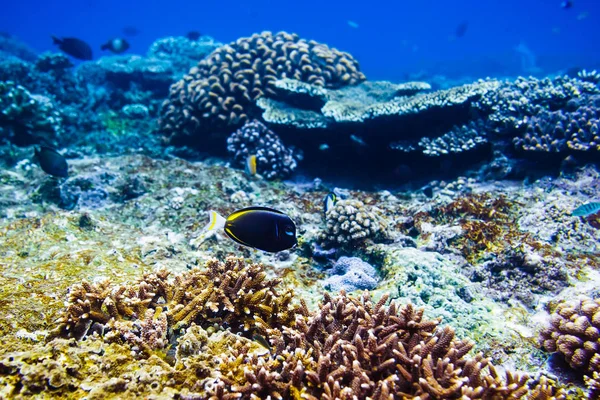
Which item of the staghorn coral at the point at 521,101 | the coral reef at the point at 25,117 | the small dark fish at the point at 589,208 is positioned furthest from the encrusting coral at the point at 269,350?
the coral reef at the point at 25,117

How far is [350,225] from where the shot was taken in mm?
4484

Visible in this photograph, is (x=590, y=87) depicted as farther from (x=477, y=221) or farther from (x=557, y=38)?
(x=557, y=38)

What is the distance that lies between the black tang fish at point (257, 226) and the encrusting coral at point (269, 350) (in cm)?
71

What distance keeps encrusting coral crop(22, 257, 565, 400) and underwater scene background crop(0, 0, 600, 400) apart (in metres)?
0.02

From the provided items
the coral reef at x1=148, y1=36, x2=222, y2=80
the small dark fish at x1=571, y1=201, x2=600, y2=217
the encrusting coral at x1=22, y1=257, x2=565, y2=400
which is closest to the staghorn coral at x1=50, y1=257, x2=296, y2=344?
the encrusting coral at x1=22, y1=257, x2=565, y2=400

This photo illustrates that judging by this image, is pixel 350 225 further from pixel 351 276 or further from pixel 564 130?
pixel 564 130

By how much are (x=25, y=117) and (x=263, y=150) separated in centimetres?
719

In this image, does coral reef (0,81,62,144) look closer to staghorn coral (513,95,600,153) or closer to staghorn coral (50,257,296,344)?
staghorn coral (50,257,296,344)

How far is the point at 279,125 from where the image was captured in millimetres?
7734

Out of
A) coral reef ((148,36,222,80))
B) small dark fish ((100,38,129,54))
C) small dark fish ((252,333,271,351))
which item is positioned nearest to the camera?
small dark fish ((252,333,271,351))

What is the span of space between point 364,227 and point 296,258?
1.05 metres

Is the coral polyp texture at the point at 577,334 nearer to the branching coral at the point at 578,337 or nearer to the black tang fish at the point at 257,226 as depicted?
the branching coral at the point at 578,337

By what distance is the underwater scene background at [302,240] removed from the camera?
7.29 feet

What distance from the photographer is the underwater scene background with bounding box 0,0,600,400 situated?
222 cm
